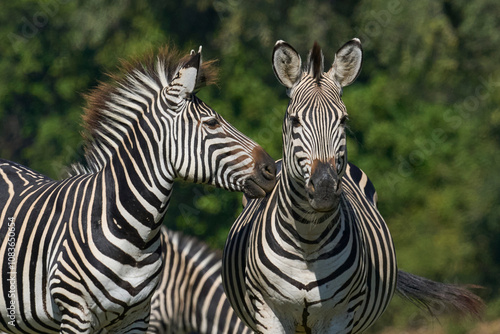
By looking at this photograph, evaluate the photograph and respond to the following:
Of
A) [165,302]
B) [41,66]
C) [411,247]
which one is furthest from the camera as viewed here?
[41,66]

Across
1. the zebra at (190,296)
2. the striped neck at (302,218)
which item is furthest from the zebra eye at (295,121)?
the zebra at (190,296)

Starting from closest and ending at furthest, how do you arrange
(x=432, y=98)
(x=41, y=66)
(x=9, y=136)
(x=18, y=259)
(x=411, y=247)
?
(x=18, y=259), (x=411, y=247), (x=432, y=98), (x=41, y=66), (x=9, y=136)

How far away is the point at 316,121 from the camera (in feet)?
16.9

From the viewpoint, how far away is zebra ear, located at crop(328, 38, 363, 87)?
563 centimetres

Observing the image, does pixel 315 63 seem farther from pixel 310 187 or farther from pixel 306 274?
pixel 306 274

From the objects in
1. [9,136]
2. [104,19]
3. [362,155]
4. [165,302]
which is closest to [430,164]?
[362,155]

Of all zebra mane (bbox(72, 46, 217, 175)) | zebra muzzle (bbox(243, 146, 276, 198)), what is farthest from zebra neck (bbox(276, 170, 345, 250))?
zebra mane (bbox(72, 46, 217, 175))

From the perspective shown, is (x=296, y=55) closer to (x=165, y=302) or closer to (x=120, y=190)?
(x=120, y=190)

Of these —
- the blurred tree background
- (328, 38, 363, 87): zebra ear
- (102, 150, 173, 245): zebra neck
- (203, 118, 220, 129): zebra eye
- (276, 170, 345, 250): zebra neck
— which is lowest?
(102, 150, 173, 245): zebra neck

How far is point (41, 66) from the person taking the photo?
63.0ft

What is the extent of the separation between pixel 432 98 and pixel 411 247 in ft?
11.5

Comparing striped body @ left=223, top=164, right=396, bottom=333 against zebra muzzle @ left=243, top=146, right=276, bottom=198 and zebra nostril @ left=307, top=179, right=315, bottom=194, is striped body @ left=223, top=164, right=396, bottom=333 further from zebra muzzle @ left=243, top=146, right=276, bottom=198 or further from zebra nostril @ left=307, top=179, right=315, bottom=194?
zebra nostril @ left=307, top=179, right=315, bottom=194

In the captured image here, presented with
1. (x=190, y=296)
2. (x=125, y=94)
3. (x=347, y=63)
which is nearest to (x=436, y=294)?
(x=190, y=296)

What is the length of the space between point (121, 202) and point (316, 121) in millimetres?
1531
